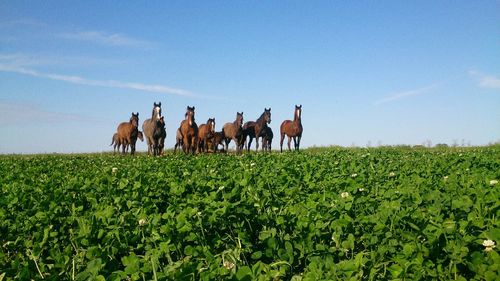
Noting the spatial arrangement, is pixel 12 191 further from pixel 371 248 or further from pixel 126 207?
pixel 371 248

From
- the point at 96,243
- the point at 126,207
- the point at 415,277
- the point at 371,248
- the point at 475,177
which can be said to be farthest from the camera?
the point at 475,177

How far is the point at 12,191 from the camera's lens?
7.48 m

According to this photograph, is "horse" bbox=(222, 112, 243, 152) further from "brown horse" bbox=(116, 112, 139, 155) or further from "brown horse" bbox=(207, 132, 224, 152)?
"brown horse" bbox=(116, 112, 139, 155)

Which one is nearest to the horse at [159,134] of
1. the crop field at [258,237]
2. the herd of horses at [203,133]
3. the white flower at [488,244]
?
the herd of horses at [203,133]

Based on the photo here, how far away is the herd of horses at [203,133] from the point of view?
2938 cm

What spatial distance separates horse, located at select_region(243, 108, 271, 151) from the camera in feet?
117

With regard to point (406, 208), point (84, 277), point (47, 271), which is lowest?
point (47, 271)

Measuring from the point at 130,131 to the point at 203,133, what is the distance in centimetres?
519

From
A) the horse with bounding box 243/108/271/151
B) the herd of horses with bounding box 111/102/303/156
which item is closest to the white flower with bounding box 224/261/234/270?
the herd of horses with bounding box 111/102/303/156

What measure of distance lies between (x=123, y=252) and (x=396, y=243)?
2.55 metres

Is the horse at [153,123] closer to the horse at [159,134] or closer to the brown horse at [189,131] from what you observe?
the horse at [159,134]

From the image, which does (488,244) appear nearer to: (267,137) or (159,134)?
(159,134)

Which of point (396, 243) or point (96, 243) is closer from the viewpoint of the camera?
point (396, 243)

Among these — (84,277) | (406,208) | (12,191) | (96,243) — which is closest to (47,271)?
(96,243)
